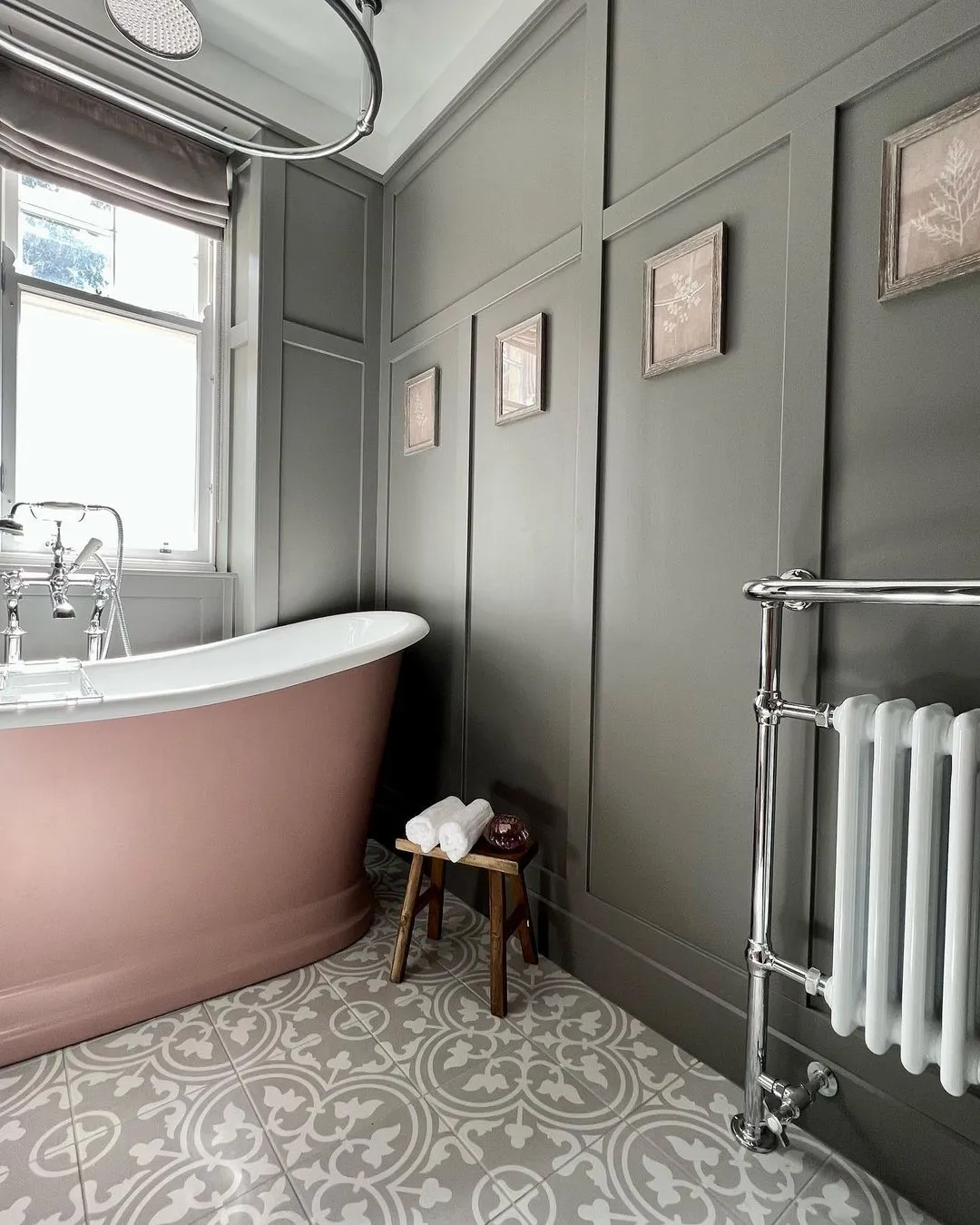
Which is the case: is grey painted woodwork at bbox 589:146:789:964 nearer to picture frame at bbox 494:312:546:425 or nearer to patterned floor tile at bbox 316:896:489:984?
picture frame at bbox 494:312:546:425

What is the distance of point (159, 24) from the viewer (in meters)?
1.38

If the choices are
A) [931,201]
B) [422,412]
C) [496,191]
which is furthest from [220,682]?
[931,201]

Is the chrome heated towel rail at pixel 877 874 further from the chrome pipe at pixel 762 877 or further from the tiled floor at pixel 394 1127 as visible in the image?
the tiled floor at pixel 394 1127

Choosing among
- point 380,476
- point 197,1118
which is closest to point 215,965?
point 197,1118

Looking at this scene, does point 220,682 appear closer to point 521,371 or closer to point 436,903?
point 436,903

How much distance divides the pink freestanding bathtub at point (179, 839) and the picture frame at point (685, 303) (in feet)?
2.95

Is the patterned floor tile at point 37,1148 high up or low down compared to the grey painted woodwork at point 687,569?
down

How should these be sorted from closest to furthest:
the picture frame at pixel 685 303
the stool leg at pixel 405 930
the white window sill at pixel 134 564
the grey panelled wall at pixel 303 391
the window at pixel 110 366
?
the picture frame at pixel 685 303 < the stool leg at pixel 405 930 < the white window sill at pixel 134 564 < the window at pixel 110 366 < the grey panelled wall at pixel 303 391

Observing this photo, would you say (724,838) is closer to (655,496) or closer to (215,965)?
(655,496)

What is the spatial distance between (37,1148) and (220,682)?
37.2 inches

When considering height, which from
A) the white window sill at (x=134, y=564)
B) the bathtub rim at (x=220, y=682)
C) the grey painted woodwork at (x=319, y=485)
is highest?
the grey painted woodwork at (x=319, y=485)

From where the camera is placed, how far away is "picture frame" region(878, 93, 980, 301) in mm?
963

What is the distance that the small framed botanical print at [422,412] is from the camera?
216 centimetres

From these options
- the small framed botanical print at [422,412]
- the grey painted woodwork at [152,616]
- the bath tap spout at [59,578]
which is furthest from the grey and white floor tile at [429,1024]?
the small framed botanical print at [422,412]
